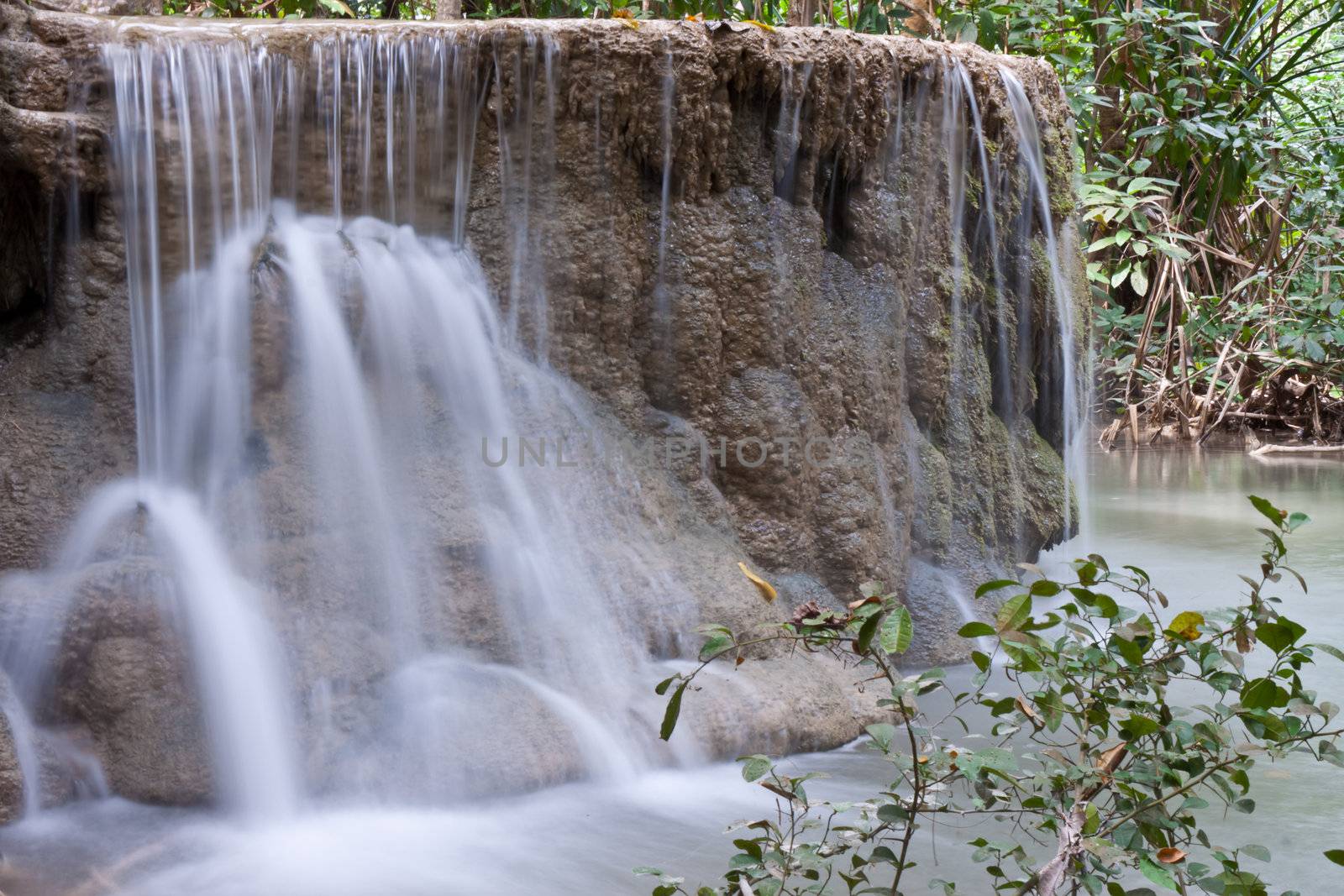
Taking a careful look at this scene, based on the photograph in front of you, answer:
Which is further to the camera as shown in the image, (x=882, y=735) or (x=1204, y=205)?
(x=1204, y=205)

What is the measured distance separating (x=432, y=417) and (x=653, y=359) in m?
0.81

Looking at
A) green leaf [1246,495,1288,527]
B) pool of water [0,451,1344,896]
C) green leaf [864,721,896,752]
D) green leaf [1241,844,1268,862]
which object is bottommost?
pool of water [0,451,1344,896]

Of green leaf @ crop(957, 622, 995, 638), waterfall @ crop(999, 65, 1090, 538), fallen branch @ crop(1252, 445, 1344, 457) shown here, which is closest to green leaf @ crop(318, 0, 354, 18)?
waterfall @ crop(999, 65, 1090, 538)

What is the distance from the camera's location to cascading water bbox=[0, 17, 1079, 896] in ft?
12.0

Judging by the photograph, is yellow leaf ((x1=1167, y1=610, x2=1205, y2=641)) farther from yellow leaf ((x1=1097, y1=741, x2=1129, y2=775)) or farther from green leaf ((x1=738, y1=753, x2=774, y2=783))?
green leaf ((x1=738, y1=753, x2=774, y2=783))

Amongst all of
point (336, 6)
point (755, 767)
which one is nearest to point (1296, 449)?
point (336, 6)

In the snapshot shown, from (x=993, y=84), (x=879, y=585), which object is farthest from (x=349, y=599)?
(x=993, y=84)

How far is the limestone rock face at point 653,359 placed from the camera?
149 inches

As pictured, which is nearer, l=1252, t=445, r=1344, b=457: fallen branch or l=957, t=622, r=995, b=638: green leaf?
l=957, t=622, r=995, b=638: green leaf

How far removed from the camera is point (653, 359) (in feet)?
15.4

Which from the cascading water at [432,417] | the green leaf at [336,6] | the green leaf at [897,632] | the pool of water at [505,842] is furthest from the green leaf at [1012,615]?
the green leaf at [336,6]

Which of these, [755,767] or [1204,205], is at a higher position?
[1204,205]

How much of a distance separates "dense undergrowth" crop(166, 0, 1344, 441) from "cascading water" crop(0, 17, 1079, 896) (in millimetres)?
5252

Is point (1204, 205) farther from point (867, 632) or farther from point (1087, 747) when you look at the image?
point (867, 632)
